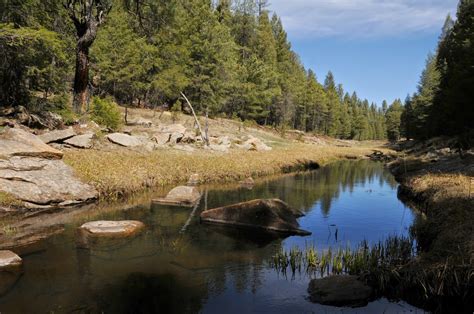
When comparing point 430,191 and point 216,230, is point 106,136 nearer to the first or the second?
point 216,230

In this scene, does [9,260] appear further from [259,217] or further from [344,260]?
[344,260]

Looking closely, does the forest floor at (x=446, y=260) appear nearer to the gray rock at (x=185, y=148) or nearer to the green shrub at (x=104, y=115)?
the gray rock at (x=185, y=148)

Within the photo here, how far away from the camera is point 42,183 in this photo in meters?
17.7

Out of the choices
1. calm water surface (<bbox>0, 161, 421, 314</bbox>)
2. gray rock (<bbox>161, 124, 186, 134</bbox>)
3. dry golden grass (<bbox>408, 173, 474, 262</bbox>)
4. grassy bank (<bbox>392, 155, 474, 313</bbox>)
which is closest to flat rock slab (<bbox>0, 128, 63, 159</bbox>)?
calm water surface (<bbox>0, 161, 421, 314</bbox>)

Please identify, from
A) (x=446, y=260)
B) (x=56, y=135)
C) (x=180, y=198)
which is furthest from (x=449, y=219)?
(x=56, y=135)

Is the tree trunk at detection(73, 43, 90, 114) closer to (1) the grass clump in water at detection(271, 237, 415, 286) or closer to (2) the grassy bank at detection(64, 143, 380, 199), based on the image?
(2) the grassy bank at detection(64, 143, 380, 199)

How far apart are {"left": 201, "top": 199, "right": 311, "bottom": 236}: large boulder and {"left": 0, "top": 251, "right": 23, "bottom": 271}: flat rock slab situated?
7325 mm

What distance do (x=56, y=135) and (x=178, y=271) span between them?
50.6ft

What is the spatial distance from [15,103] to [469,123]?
1150 inches

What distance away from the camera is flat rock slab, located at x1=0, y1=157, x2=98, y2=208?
1678 cm

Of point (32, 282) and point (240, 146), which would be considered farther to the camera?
point (240, 146)

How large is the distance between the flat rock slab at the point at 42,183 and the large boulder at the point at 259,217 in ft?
20.3

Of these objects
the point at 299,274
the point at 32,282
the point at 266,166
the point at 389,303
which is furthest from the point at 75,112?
the point at 389,303

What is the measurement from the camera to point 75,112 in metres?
26.8
